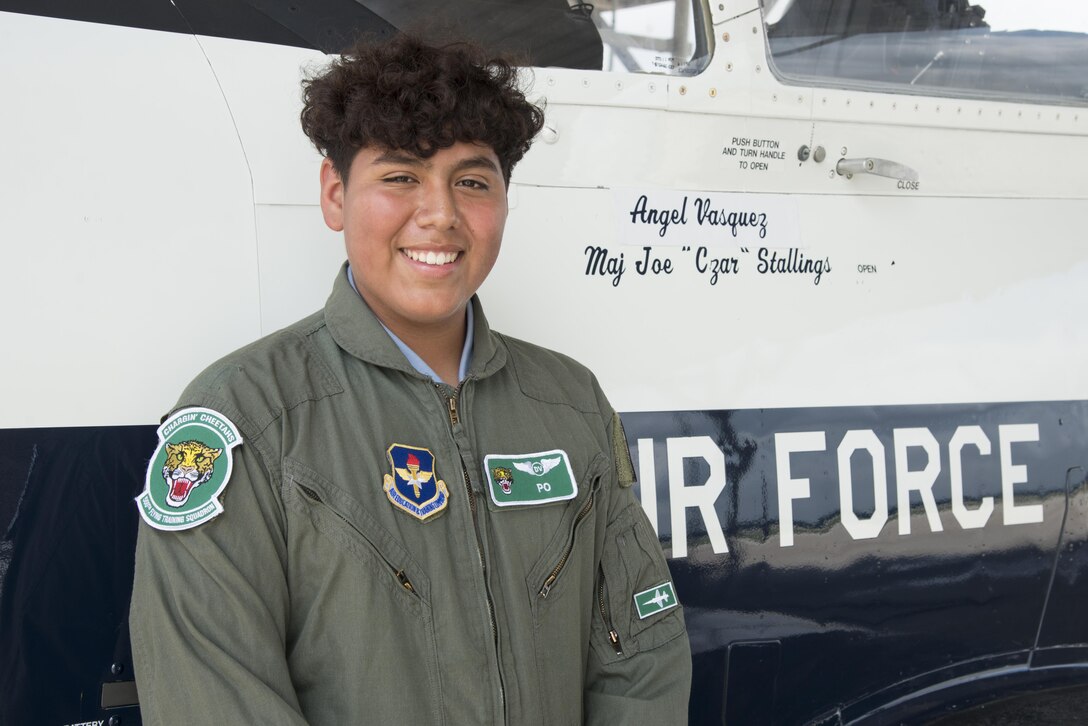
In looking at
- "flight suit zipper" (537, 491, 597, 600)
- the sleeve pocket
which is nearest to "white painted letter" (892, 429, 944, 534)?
Result: the sleeve pocket

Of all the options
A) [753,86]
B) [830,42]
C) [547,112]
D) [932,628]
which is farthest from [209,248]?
[932,628]

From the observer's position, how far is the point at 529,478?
52.8 inches

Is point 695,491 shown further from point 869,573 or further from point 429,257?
point 429,257

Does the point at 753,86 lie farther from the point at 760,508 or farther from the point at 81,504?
the point at 81,504

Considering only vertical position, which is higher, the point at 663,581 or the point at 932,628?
the point at 663,581

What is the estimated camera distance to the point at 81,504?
4.99ft

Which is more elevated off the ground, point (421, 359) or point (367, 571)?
point (421, 359)

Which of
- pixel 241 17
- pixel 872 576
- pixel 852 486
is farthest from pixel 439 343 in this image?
pixel 872 576

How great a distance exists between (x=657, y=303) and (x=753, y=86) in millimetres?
488

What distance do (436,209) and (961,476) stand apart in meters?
1.30

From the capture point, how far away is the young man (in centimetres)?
113

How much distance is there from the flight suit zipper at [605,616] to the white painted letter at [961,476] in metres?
0.92

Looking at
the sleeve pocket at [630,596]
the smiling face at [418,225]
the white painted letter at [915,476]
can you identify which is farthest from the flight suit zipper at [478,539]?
the white painted letter at [915,476]

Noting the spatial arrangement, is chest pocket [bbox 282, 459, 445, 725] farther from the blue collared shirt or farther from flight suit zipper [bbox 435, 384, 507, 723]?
the blue collared shirt
